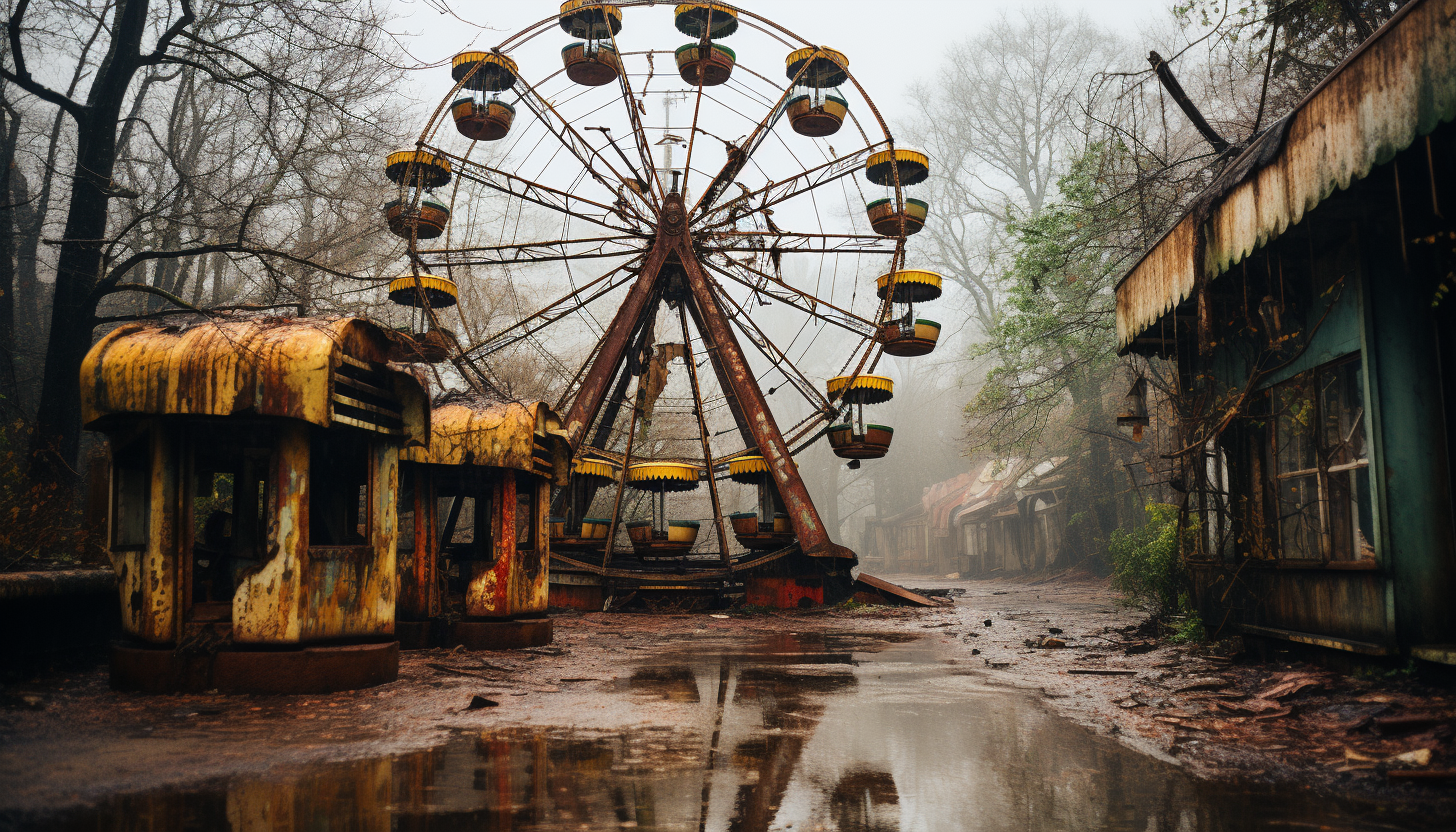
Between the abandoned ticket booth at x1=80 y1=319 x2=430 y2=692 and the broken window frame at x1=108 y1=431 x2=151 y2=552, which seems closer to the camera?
the abandoned ticket booth at x1=80 y1=319 x2=430 y2=692

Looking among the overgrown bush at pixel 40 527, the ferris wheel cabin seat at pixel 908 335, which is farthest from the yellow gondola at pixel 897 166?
the overgrown bush at pixel 40 527

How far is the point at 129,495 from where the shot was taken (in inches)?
287

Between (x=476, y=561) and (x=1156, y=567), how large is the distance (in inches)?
382

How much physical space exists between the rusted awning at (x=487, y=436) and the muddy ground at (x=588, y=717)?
2.11 meters

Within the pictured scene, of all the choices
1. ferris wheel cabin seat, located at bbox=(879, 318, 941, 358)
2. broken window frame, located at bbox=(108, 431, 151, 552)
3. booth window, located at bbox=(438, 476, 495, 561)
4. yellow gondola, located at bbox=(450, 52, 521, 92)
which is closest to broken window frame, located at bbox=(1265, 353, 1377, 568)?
booth window, located at bbox=(438, 476, 495, 561)

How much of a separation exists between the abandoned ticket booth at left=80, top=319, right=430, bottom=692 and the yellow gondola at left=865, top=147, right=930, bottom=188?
15533 millimetres

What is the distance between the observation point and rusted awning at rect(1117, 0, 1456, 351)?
4793mm

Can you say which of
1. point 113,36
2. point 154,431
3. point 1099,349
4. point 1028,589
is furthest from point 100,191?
point 1028,589

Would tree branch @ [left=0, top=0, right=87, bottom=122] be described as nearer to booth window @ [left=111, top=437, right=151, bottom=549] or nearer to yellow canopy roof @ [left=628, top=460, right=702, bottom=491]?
booth window @ [left=111, top=437, right=151, bottom=549]

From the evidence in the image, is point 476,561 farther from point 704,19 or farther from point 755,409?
point 704,19

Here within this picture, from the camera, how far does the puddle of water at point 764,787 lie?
3.72m

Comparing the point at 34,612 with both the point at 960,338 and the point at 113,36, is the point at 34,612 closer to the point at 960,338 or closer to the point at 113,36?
the point at 113,36

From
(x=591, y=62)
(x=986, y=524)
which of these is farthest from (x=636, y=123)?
(x=986, y=524)

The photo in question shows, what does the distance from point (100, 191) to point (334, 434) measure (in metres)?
5.58
